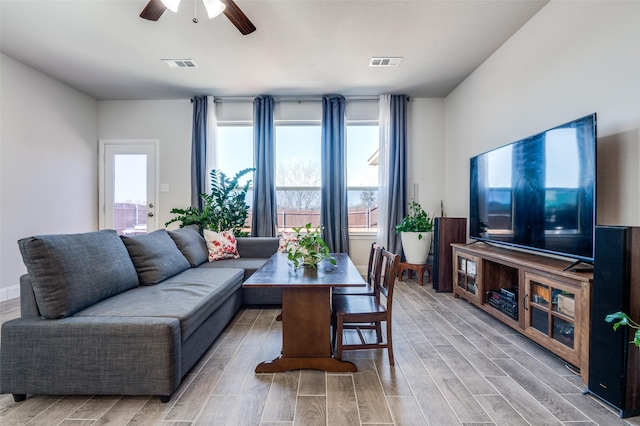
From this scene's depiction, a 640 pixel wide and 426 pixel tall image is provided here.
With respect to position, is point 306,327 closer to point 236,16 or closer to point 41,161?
point 236,16

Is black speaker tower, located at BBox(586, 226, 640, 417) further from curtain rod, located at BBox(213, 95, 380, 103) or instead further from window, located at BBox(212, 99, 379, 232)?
curtain rod, located at BBox(213, 95, 380, 103)

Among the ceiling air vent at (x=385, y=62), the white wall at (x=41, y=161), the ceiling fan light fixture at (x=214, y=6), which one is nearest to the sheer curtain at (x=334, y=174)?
the ceiling air vent at (x=385, y=62)

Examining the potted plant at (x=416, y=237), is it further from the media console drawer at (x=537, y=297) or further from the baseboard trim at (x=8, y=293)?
the baseboard trim at (x=8, y=293)

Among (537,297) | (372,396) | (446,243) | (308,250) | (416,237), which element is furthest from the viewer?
(416,237)

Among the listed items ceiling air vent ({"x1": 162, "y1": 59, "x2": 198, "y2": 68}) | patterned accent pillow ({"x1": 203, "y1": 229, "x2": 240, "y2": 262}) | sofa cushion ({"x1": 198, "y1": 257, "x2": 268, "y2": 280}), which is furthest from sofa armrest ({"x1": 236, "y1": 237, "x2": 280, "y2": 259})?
ceiling air vent ({"x1": 162, "y1": 59, "x2": 198, "y2": 68})

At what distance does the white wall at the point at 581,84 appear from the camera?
1872 mm

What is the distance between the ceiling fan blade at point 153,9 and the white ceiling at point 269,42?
27cm

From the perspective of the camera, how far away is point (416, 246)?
4082 mm

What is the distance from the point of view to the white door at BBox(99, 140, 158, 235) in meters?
4.81

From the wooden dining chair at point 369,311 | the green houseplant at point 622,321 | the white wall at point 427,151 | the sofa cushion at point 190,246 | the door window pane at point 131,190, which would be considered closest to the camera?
the green houseplant at point 622,321

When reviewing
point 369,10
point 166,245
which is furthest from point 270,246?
point 369,10

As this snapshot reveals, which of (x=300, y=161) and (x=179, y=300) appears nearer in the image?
(x=179, y=300)

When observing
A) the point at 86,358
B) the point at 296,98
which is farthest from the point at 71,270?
the point at 296,98

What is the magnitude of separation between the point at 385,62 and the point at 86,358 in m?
3.83
